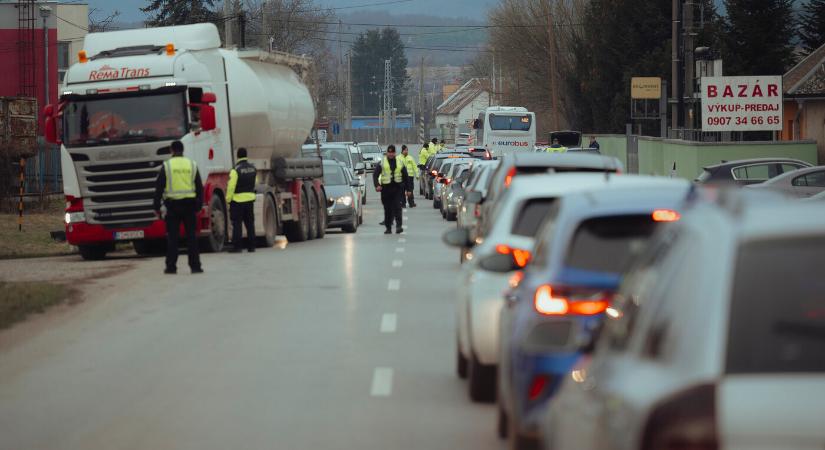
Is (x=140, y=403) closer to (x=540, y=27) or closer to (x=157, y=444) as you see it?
(x=157, y=444)

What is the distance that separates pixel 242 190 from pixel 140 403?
1576 cm

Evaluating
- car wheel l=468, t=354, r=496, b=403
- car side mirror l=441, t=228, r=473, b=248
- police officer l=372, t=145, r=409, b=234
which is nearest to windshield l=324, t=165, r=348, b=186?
police officer l=372, t=145, r=409, b=234

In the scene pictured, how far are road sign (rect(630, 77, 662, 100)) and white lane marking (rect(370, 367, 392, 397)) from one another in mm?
48760

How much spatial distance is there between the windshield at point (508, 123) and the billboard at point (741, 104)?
32.3m

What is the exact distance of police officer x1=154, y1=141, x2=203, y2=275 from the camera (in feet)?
69.3

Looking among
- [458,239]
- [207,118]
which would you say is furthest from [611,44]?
[458,239]

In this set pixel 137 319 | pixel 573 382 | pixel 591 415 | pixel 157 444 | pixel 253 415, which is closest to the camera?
pixel 591 415

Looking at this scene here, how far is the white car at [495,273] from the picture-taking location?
31.1ft

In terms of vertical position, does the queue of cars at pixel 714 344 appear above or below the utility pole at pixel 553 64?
below

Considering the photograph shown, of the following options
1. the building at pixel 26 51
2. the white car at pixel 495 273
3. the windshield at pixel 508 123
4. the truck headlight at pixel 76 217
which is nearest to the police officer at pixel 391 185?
the truck headlight at pixel 76 217

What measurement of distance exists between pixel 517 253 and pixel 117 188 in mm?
16288

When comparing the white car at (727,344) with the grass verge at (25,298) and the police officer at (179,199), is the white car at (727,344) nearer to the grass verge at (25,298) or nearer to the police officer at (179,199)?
the grass verge at (25,298)

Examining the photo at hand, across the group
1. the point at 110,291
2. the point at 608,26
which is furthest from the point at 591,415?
the point at 608,26

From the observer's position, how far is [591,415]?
430 cm
